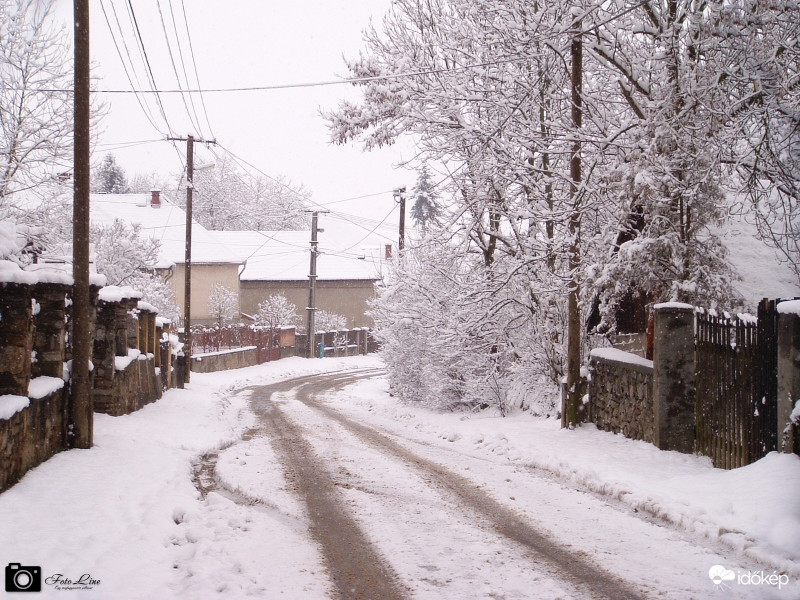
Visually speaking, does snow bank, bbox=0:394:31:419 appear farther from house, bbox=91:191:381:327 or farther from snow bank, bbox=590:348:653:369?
house, bbox=91:191:381:327

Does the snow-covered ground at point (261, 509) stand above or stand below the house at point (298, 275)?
below

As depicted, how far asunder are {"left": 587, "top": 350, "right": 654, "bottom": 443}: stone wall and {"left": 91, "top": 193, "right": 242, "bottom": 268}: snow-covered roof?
39.5 metres

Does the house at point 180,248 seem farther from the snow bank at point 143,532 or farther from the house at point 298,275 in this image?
the snow bank at point 143,532

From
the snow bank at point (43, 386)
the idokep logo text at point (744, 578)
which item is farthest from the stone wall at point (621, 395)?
the snow bank at point (43, 386)

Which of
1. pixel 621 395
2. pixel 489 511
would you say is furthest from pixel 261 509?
pixel 621 395

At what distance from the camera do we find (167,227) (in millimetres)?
50188

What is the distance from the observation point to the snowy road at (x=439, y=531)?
16.8ft

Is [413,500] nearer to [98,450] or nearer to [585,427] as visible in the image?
[98,450]

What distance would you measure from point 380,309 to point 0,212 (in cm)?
1056

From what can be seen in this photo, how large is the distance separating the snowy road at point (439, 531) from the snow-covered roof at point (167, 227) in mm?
39794

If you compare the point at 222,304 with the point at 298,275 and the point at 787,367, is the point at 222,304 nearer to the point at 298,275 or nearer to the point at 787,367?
the point at 298,275

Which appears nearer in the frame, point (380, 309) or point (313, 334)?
point (380, 309)

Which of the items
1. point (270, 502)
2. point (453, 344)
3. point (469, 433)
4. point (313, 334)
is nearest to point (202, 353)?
point (313, 334)

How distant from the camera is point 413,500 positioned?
776 cm
